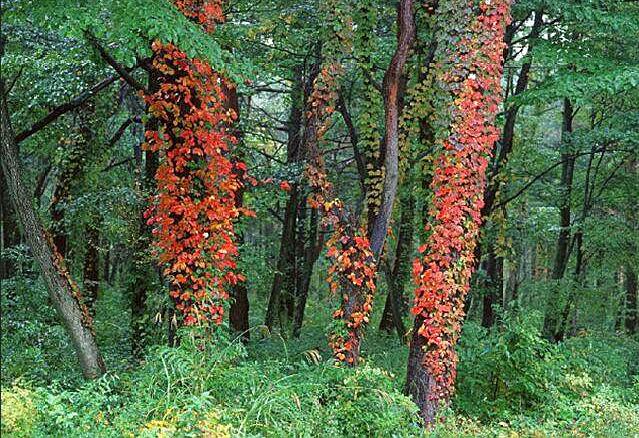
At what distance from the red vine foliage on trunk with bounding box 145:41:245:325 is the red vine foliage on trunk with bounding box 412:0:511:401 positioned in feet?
8.29

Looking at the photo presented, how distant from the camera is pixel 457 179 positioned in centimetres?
787

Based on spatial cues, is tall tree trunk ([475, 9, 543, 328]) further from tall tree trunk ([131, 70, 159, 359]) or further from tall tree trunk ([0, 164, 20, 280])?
tall tree trunk ([0, 164, 20, 280])

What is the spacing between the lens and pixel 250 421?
5.34 m

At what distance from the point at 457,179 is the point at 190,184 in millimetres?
3227

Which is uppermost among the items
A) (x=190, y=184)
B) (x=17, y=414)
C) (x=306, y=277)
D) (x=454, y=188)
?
(x=454, y=188)

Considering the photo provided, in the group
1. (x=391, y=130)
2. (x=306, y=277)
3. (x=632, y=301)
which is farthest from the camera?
(x=632, y=301)

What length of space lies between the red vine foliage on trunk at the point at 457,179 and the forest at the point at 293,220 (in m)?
0.03

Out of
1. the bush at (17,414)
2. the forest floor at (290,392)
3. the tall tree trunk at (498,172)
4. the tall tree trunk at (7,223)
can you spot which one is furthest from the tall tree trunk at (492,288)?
the bush at (17,414)

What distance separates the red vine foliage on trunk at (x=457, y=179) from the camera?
26.0 feet

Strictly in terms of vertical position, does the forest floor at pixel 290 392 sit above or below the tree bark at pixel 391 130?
below

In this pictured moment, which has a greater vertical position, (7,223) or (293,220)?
(293,220)

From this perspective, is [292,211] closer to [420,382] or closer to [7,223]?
[7,223]

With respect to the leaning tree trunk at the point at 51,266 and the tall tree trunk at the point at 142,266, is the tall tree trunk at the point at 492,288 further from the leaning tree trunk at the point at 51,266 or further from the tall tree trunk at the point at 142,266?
the leaning tree trunk at the point at 51,266

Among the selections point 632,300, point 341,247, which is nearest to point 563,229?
point 632,300
